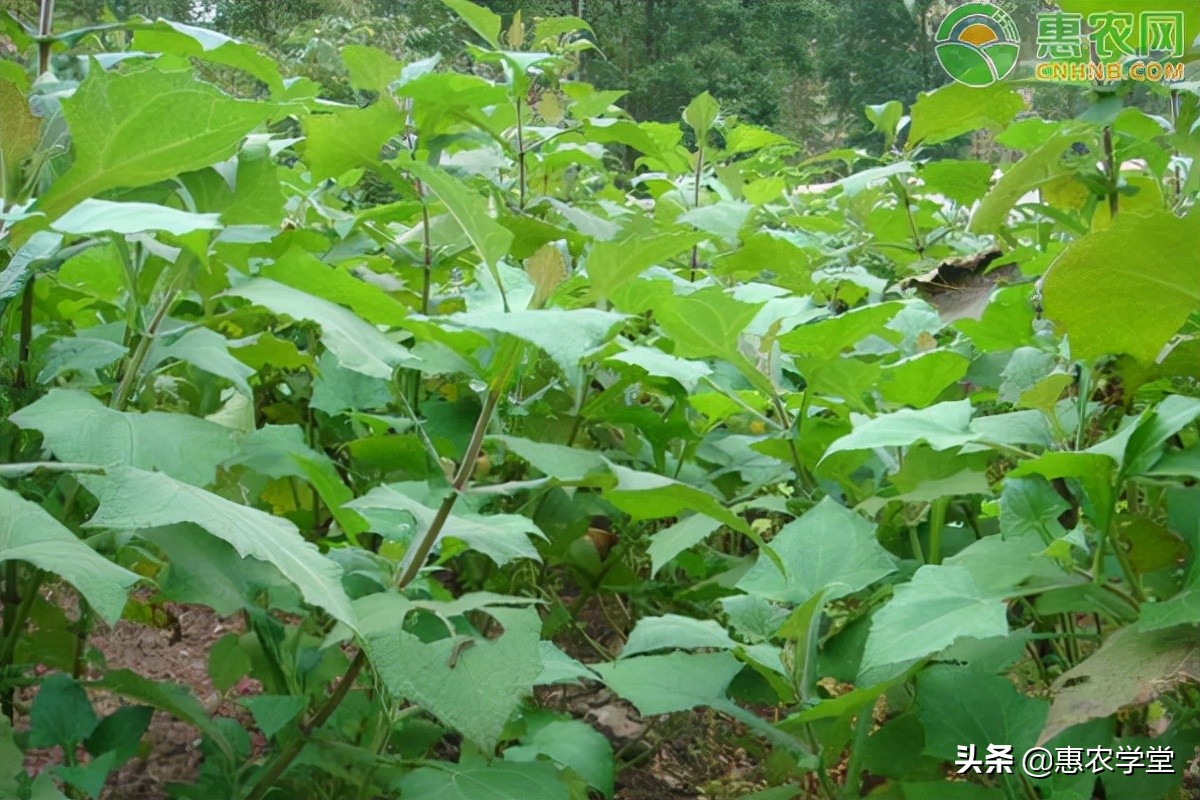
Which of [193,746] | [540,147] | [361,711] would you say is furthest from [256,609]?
[540,147]

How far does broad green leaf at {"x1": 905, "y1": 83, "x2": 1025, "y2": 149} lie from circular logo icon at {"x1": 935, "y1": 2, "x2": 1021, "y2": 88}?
0.12ft

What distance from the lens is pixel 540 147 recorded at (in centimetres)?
129

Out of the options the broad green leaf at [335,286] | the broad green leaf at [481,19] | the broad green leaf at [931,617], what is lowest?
the broad green leaf at [931,617]

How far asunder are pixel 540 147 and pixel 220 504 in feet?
2.94

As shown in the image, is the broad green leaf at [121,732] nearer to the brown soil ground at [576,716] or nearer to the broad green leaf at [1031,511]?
the brown soil ground at [576,716]

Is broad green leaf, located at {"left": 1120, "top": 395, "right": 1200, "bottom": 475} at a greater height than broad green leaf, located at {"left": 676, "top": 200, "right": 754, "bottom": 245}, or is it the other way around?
broad green leaf, located at {"left": 1120, "top": 395, "right": 1200, "bottom": 475}

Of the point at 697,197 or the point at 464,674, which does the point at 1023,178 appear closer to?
the point at 464,674

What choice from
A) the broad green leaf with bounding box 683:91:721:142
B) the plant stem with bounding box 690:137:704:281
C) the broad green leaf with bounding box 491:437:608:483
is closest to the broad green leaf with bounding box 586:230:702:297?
the broad green leaf with bounding box 491:437:608:483

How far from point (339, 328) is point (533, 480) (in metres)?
0.21

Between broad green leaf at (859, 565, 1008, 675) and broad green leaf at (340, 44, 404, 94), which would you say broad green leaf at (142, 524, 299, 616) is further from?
broad green leaf at (340, 44, 404, 94)

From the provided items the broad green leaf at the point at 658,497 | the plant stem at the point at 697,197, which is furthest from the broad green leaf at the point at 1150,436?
the plant stem at the point at 697,197

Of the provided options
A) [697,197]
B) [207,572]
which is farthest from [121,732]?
[697,197]

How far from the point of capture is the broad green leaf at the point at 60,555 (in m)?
0.44

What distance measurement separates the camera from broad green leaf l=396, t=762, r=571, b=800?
0.60m
